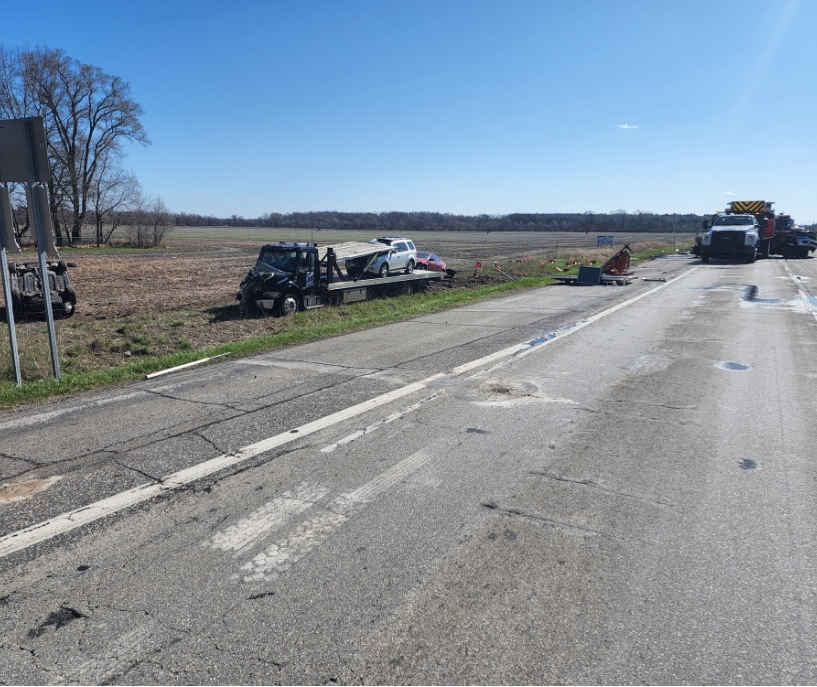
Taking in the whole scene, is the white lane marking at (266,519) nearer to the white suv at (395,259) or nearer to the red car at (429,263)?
the white suv at (395,259)

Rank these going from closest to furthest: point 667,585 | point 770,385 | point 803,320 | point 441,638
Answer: point 441,638 < point 667,585 < point 770,385 < point 803,320

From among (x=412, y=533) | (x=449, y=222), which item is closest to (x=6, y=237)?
(x=412, y=533)

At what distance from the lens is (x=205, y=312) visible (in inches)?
667

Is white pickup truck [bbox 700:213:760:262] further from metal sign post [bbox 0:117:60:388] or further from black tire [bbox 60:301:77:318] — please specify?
metal sign post [bbox 0:117:60:388]

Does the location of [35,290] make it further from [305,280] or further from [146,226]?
[146,226]

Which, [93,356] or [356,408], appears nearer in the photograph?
[356,408]

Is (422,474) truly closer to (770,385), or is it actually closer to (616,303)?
(770,385)

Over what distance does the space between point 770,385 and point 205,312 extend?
45.0 feet

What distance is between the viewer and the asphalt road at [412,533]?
2879 millimetres

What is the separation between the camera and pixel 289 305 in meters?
16.1

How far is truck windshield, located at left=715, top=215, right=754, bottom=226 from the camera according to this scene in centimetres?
3428

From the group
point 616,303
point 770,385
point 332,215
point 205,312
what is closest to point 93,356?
point 205,312

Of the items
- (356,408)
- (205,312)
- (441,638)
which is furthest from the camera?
(205,312)

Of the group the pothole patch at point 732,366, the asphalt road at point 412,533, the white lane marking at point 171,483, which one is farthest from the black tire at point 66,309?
the pothole patch at point 732,366
